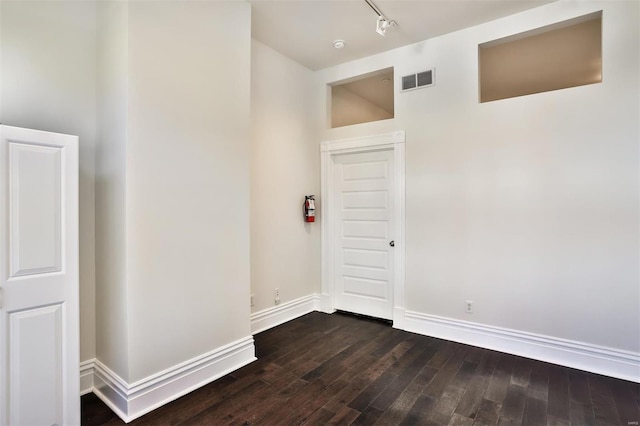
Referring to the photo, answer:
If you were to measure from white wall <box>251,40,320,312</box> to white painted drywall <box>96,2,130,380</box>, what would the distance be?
1488mm

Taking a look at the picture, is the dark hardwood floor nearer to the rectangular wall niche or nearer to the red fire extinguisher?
the red fire extinguisher

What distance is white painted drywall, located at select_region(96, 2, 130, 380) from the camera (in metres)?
2.27

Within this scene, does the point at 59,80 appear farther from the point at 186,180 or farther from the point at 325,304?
the point at 325,304

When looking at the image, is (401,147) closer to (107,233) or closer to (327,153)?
(327,153)

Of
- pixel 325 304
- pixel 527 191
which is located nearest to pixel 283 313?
pixel 325 304

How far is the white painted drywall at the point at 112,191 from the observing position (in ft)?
7.46

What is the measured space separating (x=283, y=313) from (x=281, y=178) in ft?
5.48

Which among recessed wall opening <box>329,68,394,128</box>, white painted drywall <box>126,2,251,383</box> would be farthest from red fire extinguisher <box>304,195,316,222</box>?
white painted drywall <box>126,2,251,383</box>

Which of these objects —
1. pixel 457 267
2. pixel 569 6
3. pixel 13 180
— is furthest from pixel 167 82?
pixel 569 6

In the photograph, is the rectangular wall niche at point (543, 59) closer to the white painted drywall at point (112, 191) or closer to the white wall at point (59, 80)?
the white painted drywall at point (112, 191)

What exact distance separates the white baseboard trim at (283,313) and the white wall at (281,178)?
0.07 metres

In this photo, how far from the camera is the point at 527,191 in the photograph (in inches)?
125

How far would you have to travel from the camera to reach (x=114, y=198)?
92.9 inches

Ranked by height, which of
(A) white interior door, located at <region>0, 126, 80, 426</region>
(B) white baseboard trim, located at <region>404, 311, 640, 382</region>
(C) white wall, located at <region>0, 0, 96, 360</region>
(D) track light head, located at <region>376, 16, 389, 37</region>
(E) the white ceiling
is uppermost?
(E) the white ceiling
